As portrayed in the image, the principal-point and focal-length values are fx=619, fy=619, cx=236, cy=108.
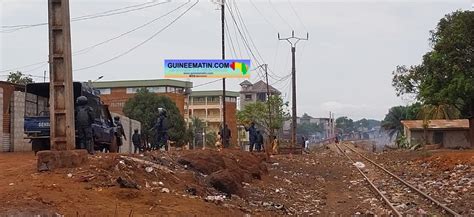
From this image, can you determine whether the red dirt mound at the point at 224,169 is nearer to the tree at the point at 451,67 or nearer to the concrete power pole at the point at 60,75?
the concrete power pole at the point at 60,75

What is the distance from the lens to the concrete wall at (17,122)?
2717 centimetres

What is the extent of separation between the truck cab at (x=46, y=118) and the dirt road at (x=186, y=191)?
136 inches

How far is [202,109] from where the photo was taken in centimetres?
10206

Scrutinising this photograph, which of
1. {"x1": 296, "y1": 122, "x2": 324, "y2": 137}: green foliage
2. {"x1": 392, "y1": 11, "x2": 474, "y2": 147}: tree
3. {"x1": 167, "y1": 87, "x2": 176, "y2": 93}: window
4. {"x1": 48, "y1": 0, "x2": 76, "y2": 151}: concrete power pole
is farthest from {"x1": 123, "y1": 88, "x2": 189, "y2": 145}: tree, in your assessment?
{"x1": 296, "y1": 122, "x2": 324, "y2": 137}: green foliage

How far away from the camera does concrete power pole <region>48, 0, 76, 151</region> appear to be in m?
11.8

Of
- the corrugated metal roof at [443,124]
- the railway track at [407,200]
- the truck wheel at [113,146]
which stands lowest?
the railway track at [407,200]

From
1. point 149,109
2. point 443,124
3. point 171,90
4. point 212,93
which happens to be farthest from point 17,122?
point 212,93

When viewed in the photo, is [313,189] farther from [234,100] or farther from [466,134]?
[234,100]

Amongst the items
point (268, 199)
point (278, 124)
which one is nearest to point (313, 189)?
point (268, 199)

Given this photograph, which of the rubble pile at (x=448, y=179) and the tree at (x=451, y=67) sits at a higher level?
the tree at (x=451, y=67)

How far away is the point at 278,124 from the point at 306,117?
105 metres

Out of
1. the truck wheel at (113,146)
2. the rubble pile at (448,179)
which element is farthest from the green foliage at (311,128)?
the truck wheel at (113,146)

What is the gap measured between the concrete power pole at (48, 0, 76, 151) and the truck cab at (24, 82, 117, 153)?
641 cm

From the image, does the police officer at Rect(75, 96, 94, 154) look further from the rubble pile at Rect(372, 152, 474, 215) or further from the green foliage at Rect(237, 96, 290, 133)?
the green foliage at Rect(237, 96, 290, 133)
